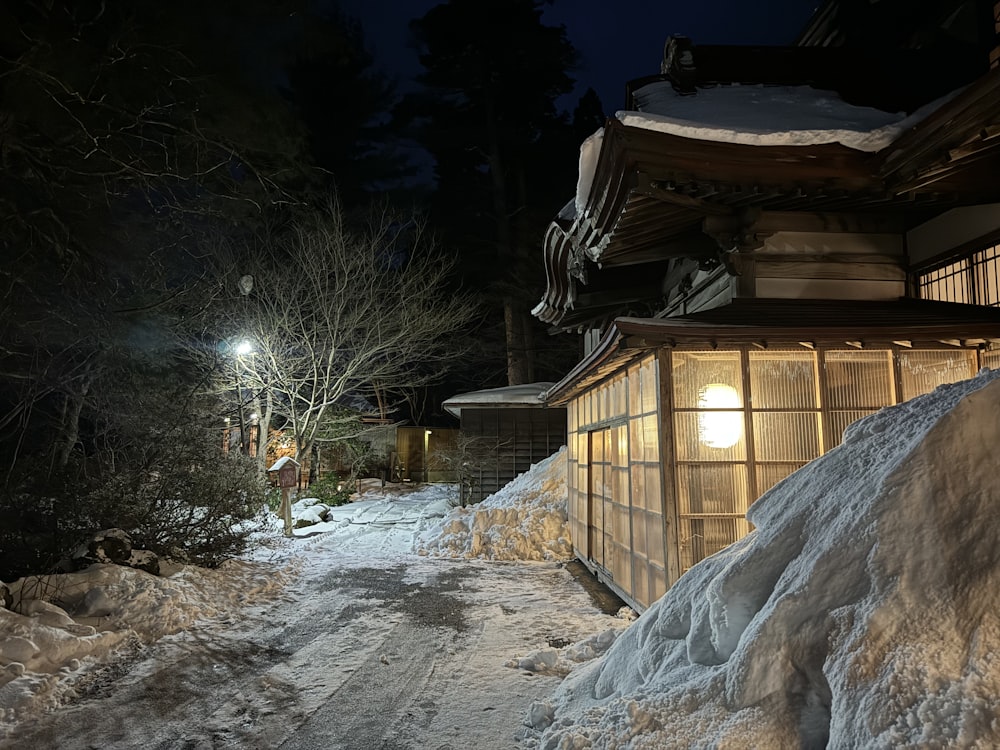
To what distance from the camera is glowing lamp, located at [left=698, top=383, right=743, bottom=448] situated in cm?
655

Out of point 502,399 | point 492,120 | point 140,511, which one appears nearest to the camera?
point 140,511

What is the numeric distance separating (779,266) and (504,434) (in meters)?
14.3

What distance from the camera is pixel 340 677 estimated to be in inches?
214

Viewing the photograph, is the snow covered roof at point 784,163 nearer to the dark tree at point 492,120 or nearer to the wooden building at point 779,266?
the wooden building at point 779,266

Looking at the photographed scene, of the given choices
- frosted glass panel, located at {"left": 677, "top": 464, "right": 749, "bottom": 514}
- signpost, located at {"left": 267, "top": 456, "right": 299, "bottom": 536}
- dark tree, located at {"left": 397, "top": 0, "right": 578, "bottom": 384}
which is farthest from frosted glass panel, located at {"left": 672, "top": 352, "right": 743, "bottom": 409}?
dark tree, located at {"left": 397, "top": 0, "right": 578, "bottom": 384}

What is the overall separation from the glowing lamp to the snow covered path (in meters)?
2.47

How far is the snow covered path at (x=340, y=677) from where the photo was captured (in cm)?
426

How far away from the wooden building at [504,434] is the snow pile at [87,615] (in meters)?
11.7

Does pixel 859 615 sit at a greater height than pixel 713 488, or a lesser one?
lesser

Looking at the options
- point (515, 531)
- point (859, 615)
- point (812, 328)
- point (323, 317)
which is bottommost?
point (515, 531)

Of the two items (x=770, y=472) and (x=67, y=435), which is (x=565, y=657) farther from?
(x=67, y=435)

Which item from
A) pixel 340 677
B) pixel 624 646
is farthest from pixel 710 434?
pixel 340 677

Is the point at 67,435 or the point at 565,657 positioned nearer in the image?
the point at 565,657

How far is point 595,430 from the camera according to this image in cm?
997
